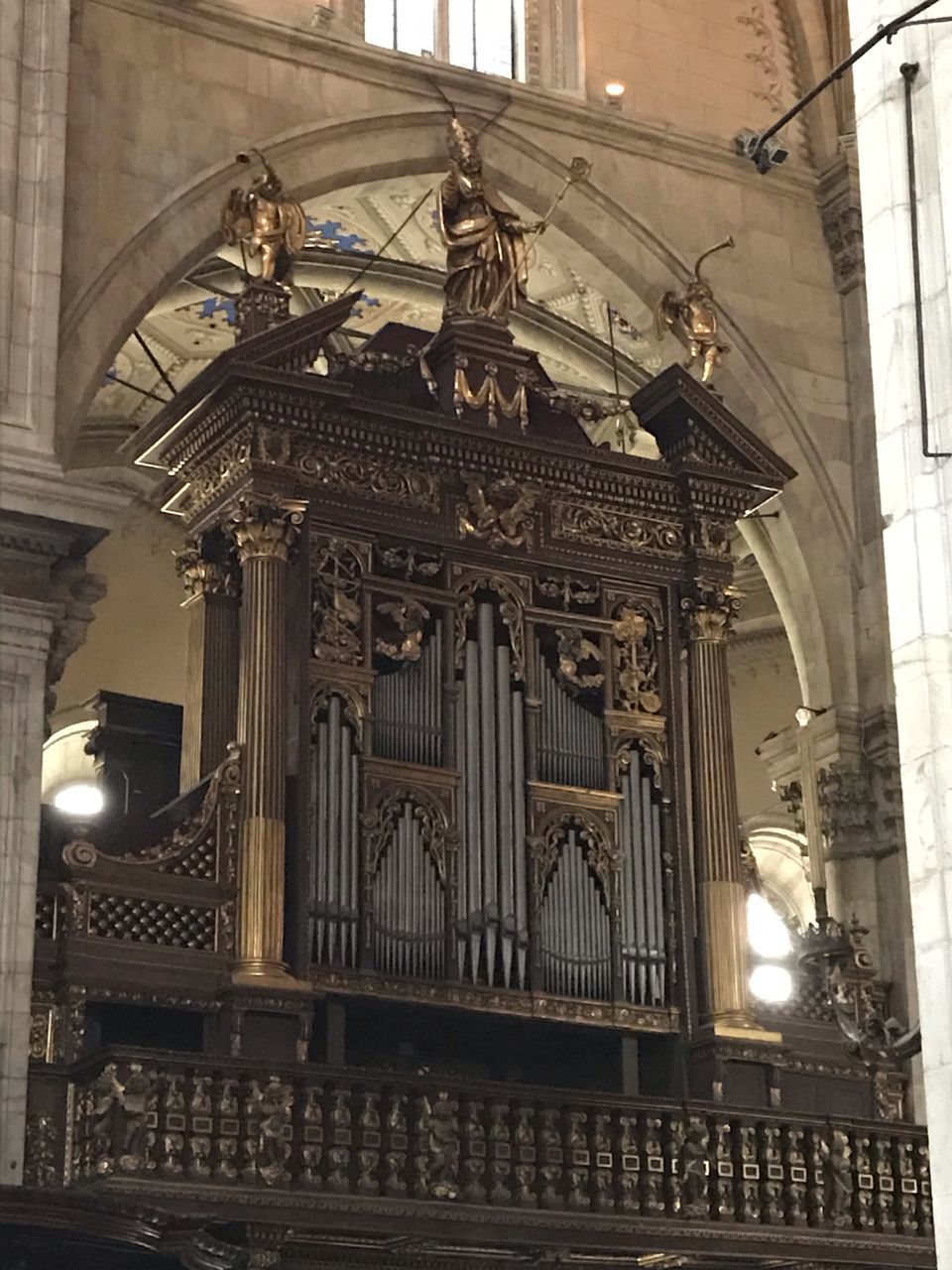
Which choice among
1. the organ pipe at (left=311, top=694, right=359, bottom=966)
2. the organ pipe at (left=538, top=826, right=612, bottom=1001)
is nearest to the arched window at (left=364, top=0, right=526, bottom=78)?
the organ pipe at (left=311, top=694, right=359, bottom=966)

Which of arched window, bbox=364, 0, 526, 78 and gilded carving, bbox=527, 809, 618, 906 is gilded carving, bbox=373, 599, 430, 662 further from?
arched window, bbox=364, 0, 526, 78

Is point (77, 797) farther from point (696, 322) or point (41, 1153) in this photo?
point (41, 1153)

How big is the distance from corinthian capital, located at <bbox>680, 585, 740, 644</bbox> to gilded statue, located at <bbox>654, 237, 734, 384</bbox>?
66.1 inches

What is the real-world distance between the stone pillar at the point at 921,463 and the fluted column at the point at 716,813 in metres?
7.08

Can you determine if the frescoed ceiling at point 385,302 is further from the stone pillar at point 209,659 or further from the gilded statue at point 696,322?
the stone pillar at point 209,659

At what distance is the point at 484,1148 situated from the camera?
14.9 metres

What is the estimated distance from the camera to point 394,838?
16.0 metres

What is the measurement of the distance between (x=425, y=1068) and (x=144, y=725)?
311 cm

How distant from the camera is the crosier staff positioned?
1786 centimetres

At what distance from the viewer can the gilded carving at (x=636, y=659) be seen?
683 inches

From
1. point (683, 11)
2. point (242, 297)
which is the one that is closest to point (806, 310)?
point (683, 11)

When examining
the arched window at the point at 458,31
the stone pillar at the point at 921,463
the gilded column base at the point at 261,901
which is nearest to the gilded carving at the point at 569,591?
the gilded column base at the point at 261,901

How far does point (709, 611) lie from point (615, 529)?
2.91 ft

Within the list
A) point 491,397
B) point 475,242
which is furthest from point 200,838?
point 475,242
